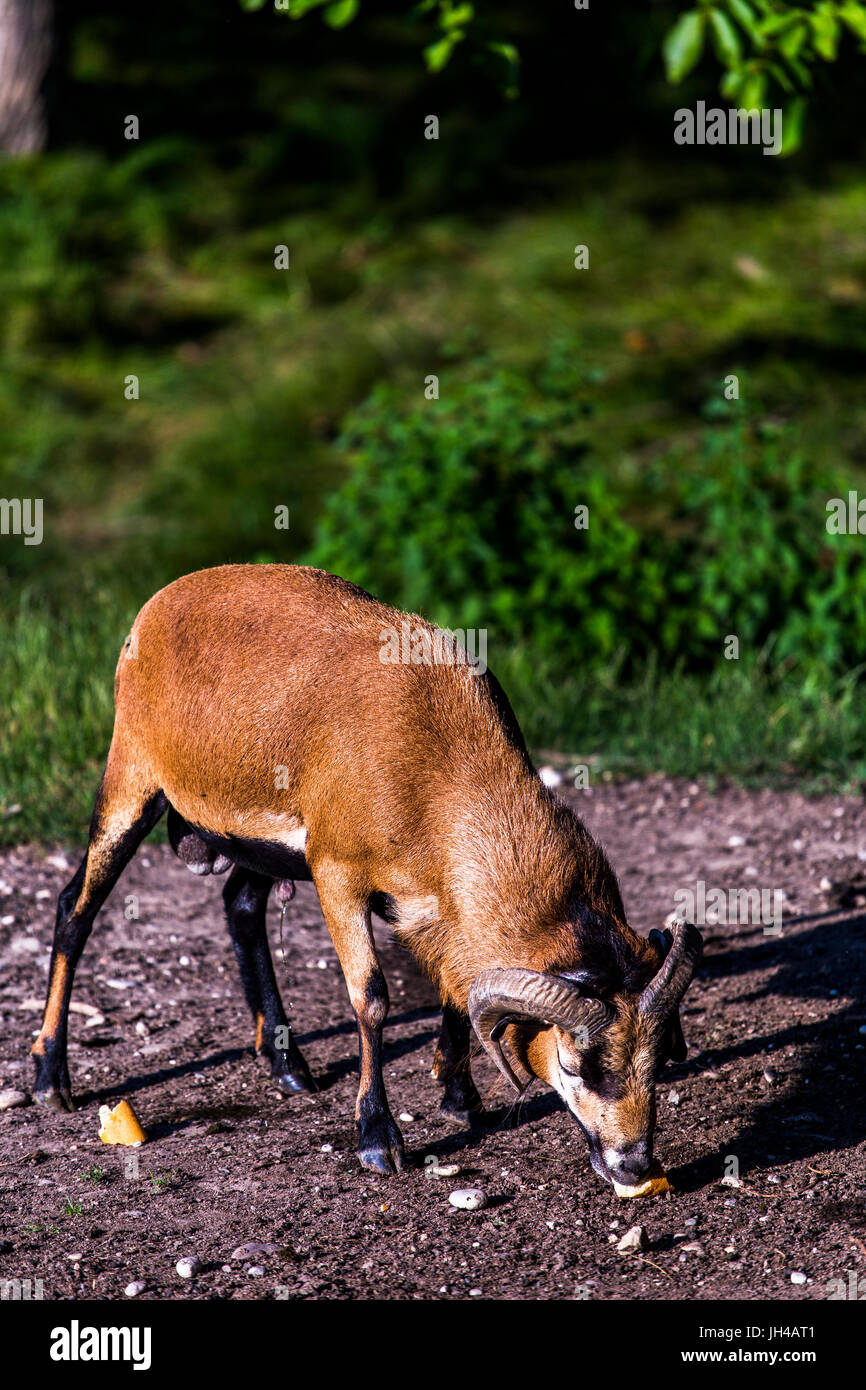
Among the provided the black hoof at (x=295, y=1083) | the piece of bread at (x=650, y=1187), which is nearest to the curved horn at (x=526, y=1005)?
the piece of bread at (x=650, y=1187)

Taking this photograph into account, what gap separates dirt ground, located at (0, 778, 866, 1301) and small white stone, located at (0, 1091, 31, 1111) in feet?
0.08

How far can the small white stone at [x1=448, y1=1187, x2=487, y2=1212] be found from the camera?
14.7ft

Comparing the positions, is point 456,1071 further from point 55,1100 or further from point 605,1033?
point 55,1100

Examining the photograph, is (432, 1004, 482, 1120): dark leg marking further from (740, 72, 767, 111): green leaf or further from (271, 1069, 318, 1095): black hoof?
(740, 72, 767, 111): green leaf

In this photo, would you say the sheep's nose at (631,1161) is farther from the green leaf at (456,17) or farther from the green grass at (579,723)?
the green leaf at (456,17)

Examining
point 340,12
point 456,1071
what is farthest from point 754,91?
point 456,1071

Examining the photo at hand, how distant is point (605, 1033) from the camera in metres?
4.12

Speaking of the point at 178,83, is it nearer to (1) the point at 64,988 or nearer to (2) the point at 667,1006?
(1) the point at 64,988

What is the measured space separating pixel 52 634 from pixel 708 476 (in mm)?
4170

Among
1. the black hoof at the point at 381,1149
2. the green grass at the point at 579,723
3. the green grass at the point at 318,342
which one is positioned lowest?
the black hoof at the point at 381,1149

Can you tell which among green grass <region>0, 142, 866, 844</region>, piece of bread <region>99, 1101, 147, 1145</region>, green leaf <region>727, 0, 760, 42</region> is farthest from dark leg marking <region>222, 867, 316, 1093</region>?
green leaf <region>727, 0, 760, 42</region>

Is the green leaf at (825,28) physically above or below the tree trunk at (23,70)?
below

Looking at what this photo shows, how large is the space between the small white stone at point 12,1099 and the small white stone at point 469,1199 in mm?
1555

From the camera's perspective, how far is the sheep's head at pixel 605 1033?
406 cm
